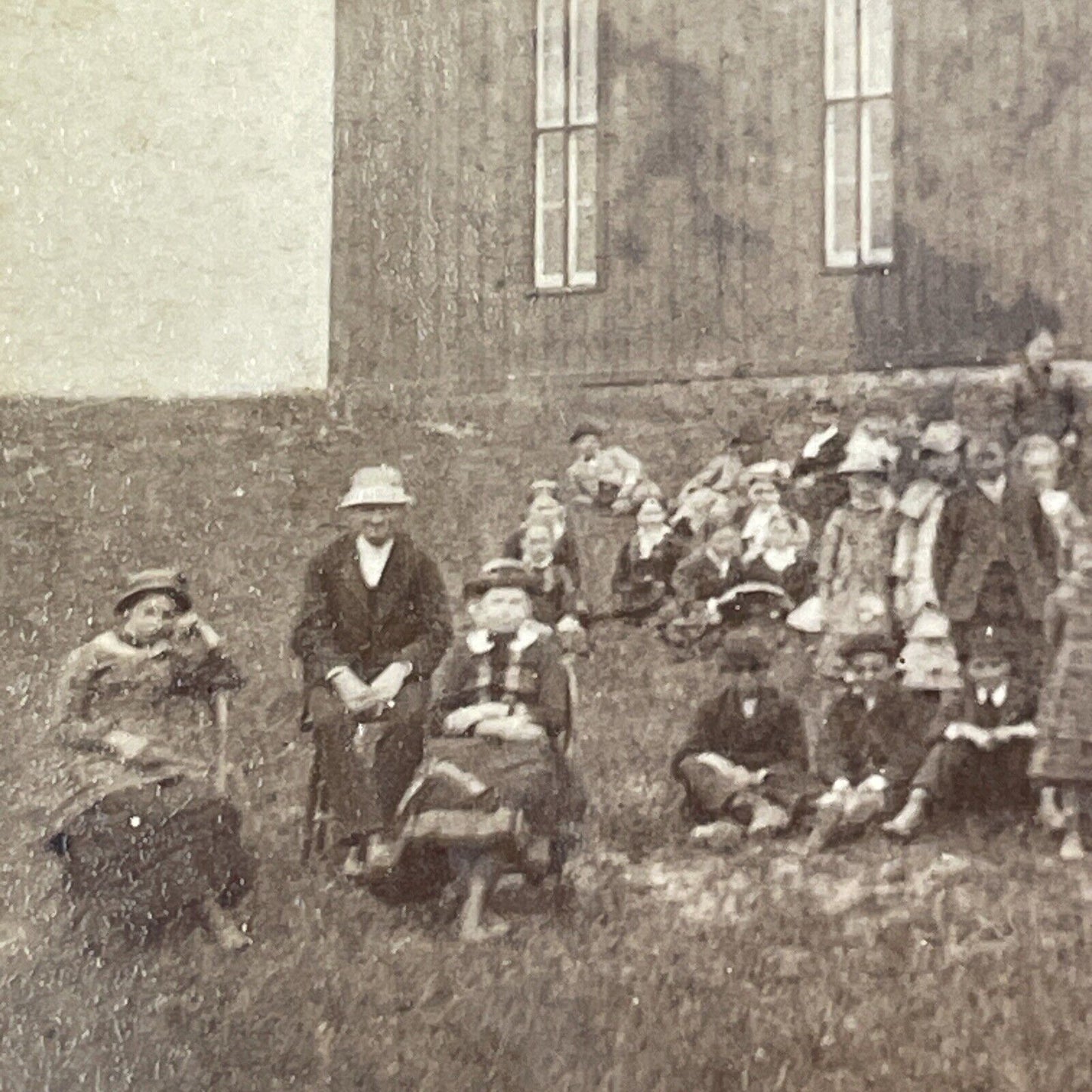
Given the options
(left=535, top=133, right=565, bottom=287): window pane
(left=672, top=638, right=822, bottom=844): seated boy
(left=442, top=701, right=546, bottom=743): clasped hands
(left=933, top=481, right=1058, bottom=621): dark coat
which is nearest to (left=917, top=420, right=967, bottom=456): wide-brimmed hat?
(left=933, top=481, right=1058, bottom=621): dark coat

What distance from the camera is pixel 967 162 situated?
358 cm

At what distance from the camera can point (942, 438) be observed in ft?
11.8

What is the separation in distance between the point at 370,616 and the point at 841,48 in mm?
2035

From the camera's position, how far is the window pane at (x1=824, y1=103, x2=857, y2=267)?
367 cm

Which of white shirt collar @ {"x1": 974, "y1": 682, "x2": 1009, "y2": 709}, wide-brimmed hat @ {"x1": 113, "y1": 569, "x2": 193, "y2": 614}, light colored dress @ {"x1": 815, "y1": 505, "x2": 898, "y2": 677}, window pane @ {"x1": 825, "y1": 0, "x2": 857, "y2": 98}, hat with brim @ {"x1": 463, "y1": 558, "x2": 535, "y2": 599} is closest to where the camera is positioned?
white shirt collar @ {"x1": 974, "y1": 682, "x2": 1009, "y2": 709}

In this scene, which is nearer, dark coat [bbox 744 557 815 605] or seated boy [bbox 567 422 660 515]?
dark coat [bbox 744 557 815 605]

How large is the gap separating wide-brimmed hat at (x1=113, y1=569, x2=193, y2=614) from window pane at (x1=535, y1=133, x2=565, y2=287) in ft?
4.45

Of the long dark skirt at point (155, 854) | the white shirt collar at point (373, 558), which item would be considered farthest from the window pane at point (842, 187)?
the long dark skirt at point (155, 854)

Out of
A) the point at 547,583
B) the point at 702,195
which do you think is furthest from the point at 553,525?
the point at 702,195

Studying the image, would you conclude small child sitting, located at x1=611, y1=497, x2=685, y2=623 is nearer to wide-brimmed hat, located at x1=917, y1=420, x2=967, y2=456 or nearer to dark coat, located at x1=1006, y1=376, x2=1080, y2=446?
wide-brimmed hat, located at x1=917, y1=420, x2=967, y2=456

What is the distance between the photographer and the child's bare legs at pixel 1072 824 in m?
3.38

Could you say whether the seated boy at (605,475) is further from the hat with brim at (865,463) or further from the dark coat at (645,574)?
the hat with brim at (865,463)

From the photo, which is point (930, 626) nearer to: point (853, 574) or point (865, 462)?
point (853, 574)

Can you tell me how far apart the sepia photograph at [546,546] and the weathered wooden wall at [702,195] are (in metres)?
0.01
